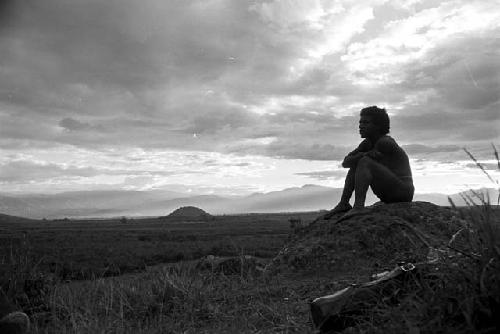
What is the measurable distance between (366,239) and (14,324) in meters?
5.00

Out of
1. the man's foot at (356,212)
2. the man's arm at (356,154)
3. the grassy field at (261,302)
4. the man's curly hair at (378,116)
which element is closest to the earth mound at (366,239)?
the man's foot at (356,212)

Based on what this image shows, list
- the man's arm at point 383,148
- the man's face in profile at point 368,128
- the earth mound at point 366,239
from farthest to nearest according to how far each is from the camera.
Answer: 1. the man's face in profile at point 368,128
2. the man's arm at point 383,148
3. the earth mound at point 366,239

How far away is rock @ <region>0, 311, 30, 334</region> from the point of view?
508cm

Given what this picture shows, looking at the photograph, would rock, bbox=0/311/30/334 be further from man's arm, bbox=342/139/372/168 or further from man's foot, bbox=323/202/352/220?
man's arm, bbox=342/139/372/168

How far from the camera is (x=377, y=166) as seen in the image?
7973 mm

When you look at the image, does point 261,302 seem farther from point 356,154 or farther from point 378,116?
point 378,116

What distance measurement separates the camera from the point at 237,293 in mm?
6578

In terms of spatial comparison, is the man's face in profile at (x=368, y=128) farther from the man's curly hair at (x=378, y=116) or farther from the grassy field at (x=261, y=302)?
the grassy field at (x=261, y=302)

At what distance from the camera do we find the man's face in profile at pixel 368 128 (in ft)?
27.3

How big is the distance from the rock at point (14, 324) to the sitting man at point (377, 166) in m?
5.13

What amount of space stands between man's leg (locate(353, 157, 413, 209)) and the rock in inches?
204

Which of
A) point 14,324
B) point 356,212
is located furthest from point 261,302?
point 356,212

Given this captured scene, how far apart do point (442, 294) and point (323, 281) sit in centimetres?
344

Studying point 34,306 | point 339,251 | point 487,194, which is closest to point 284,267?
point 339,251
